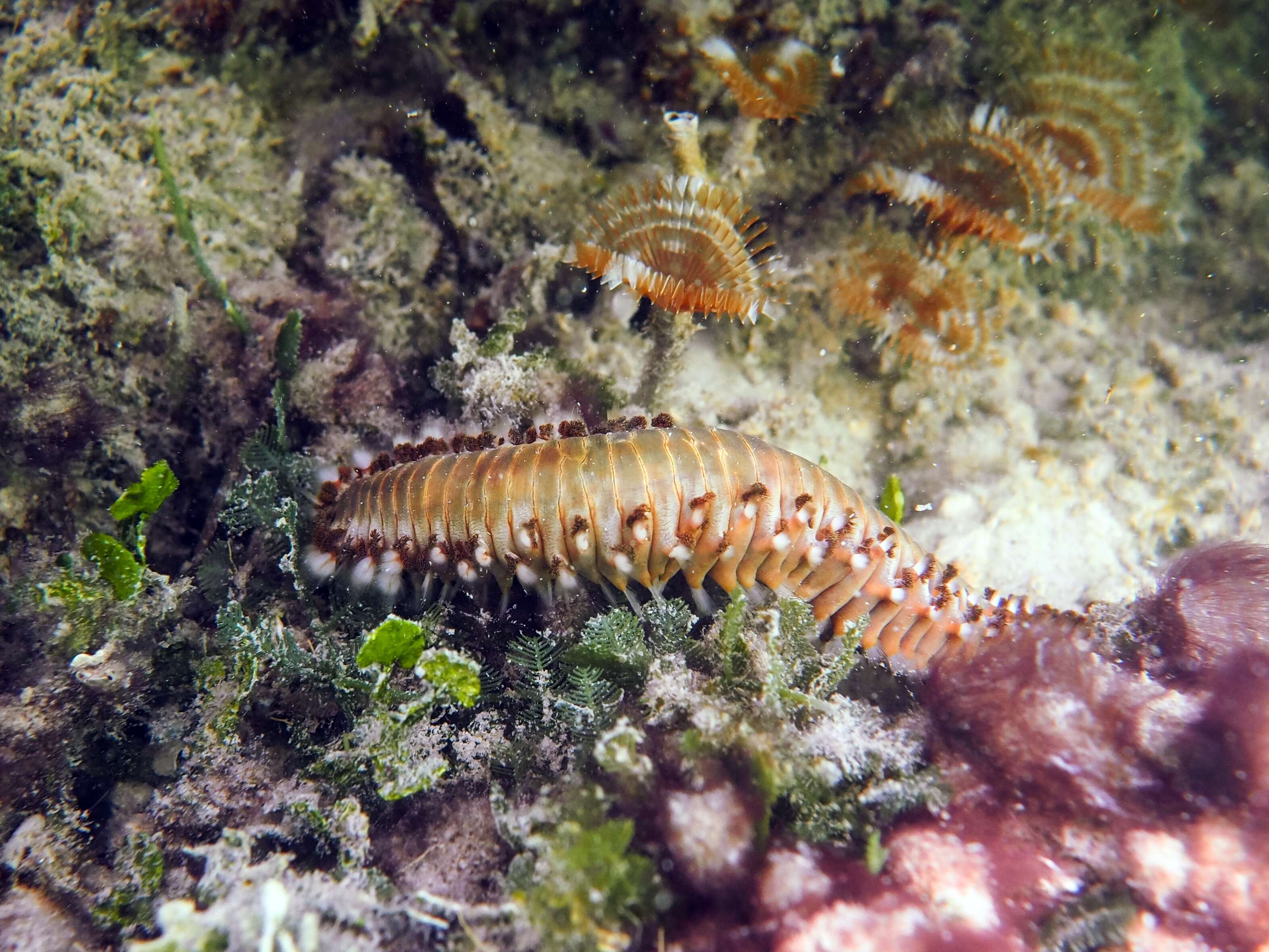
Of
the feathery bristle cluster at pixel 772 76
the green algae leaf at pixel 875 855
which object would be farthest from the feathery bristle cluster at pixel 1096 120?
the green algae leaf at pixel 875 855

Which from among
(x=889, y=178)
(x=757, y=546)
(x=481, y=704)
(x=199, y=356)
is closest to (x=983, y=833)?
(x=757, y=546)

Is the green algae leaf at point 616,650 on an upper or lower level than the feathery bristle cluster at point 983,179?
lower

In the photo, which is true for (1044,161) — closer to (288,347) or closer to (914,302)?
(914,302)

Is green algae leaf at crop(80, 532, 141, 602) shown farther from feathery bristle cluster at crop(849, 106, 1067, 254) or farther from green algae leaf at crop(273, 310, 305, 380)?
feathery bristle cluster at crop(849, 106, 1067, 254)

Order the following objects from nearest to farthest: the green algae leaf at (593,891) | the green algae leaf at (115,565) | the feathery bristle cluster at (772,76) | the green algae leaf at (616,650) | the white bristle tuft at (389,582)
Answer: the green algae leaf at (593,891) < the green algae leaf at (616,650) < the green algae leaf at (115,565) < the white bristle tuft at (389,582) < the feathery bristle cluster at (772,76)

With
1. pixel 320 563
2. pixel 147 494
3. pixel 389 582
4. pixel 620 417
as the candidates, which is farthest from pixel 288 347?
pixel 620 417

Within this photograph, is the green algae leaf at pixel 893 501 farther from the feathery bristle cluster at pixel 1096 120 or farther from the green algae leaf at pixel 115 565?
the green algae leaf at pixel 115 565

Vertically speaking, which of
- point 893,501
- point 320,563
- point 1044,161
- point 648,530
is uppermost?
point 1044,161
